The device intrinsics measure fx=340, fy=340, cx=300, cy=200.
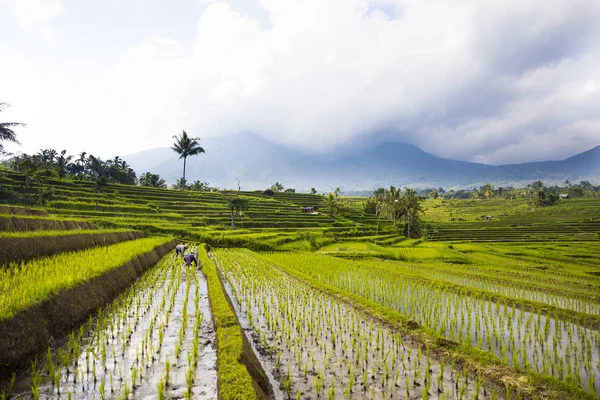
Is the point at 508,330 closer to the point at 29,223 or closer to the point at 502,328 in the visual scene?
the point at 502,328

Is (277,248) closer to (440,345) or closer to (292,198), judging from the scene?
(440,345)

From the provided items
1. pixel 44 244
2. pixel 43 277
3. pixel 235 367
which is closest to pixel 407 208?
pixel 44 244

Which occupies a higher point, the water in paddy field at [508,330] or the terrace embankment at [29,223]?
the terrace embankment at [29,223]

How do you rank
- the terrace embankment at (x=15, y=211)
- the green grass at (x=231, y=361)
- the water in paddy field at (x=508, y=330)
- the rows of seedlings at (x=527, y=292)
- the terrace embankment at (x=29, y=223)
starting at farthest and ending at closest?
the terrace embankment at (x=15, y=211), the rows of seedlings at (x=527, y=292), the terrace embankment at (x=29, y=223), the water in paddy field at (x=508, y=330), the green grass at (x=231, y=361)

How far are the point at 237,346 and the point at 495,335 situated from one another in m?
5.80

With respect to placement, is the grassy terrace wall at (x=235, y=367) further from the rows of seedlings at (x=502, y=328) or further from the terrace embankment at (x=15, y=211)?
the terrace embankment at (x=15, y=211)

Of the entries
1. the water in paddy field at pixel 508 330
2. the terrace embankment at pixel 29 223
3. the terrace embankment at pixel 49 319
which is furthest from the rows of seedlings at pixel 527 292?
the terrace embankment at pixel 29 223

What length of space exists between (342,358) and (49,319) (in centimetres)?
508

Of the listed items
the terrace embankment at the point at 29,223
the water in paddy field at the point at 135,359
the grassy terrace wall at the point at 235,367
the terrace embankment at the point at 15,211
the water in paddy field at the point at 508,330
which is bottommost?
the water in paddy field at the point at 508,330

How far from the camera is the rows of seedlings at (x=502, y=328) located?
6.02 meters

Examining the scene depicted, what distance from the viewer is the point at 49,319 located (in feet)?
19.1

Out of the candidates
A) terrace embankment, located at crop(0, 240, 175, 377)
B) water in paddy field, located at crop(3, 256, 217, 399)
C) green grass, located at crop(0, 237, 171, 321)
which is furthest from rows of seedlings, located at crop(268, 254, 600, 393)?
green grass, located at crop(0, 237, 171, 321)

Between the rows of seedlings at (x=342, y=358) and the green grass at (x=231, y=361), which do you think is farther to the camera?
the rows of seedlings at (x=342, y=358)

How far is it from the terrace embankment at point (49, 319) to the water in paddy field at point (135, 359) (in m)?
0.27
